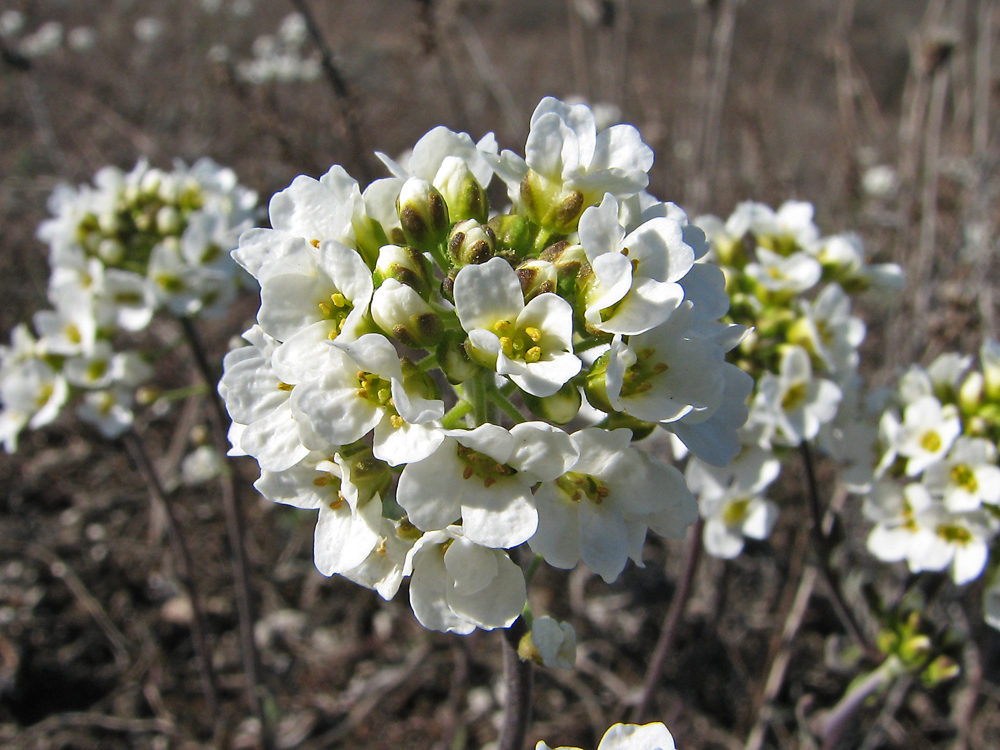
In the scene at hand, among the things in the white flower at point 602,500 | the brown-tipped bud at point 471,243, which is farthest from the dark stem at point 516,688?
the brown-tipped bud at point 471,243

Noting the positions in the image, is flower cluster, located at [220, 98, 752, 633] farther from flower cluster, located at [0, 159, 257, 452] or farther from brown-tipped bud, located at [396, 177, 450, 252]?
flower cluster, located at [0, 159, 257, 452]

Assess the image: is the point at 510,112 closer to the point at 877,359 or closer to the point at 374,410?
the point at 877,359

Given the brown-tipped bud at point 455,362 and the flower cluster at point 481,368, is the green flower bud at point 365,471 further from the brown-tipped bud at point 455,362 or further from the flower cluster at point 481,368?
the brown-tipped bud at point 455,362

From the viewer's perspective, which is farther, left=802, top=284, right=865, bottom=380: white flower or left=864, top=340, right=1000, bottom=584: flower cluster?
left=802, top=284, right=865, bottom=380: white flower

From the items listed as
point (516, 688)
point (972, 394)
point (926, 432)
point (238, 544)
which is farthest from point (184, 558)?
point (972, 394)

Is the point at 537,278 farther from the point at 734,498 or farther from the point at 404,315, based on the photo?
the point at 734,498

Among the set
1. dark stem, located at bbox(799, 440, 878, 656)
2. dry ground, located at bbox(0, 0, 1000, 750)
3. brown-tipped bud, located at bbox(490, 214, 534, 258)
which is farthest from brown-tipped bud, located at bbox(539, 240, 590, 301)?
dry ground, located at bbox(0, 0, 1000, 750)

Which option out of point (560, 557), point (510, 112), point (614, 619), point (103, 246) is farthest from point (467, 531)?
point (510, 112)
